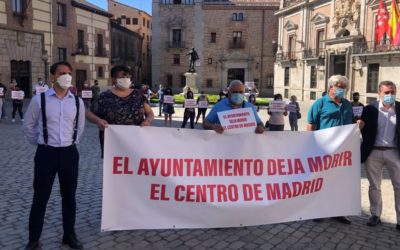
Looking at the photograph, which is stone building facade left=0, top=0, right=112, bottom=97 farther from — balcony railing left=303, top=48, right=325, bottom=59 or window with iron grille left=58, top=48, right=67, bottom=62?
balcony railing left=303, top=48, right=325, bottom=59

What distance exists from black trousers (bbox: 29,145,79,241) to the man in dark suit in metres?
3.66

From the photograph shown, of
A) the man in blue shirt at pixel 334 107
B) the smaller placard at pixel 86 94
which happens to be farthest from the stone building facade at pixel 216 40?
the man in blue shirt at pixel 334 107

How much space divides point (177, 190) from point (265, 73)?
4743cm

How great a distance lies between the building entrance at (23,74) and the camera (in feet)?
84.5

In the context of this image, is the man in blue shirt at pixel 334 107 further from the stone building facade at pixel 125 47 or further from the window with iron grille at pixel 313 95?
the stone building facade at pixel 125 47

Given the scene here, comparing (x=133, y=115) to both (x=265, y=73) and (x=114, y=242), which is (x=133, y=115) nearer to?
(x=114, y=242)

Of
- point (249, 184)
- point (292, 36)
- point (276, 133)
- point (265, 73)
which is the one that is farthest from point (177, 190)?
point (265, 73)

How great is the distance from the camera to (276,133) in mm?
5168

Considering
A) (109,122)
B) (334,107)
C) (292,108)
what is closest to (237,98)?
(334,107)

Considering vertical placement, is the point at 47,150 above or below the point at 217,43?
below

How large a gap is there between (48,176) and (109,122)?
962 millimetres

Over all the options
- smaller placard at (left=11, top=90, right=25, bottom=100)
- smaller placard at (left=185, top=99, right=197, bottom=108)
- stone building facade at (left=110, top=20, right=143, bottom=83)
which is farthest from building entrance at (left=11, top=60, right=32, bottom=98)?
smaller placard at (left=185, top=99, right=197, bottom=108)

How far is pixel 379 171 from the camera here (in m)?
5.50

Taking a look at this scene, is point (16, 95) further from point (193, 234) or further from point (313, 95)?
point (313, 95)
